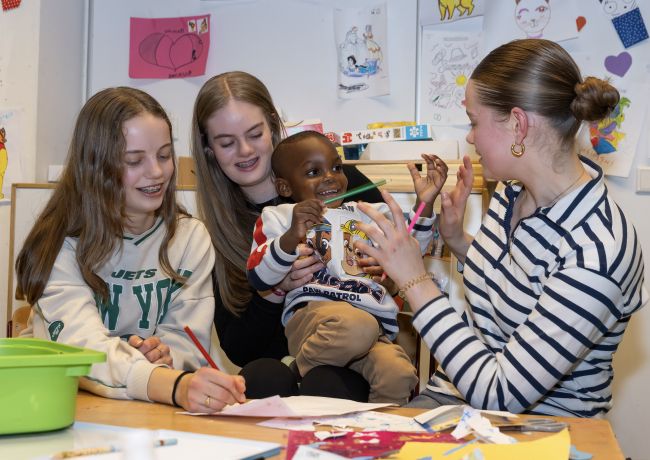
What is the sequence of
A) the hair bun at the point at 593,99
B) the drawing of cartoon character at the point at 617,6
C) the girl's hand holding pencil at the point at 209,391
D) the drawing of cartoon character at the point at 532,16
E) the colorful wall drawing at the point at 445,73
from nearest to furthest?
the girl's hand holding pencil at the point at 209,391, the hair bun at the point at 593,99, the drawing of cartoon character at the point at 617,6, the drawing of cartoon character at the point at 532,16, the colorful wall drawing at the point at 445,73

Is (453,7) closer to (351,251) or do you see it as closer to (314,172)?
(314,172)

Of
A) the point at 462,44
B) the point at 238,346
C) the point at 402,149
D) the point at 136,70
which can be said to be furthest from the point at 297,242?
the point at 136,70

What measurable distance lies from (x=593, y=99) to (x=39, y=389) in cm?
94

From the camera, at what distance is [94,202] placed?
1.50 m

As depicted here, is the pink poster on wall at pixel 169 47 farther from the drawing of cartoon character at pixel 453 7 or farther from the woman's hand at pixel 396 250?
the woman's hand at pixel 396 250

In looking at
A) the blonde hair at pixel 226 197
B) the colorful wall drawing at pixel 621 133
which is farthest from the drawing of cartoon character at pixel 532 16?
the blonde hair at pixel 226 197

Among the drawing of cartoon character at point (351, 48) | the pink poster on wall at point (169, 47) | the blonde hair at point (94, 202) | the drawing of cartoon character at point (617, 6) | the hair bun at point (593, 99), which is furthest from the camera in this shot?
the pink poster on wall at point (169, 47)

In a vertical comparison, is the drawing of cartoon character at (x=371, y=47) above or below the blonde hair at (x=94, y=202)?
above

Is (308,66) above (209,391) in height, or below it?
above

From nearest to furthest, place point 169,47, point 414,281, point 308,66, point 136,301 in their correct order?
Answer: point 414,281, point 136,301, point 308,66, point 169,47

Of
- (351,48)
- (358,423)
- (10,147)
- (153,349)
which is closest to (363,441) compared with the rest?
(358,423)

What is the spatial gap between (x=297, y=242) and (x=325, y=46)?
4.74ft

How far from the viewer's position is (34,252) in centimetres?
142

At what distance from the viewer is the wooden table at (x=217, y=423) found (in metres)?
0.89
